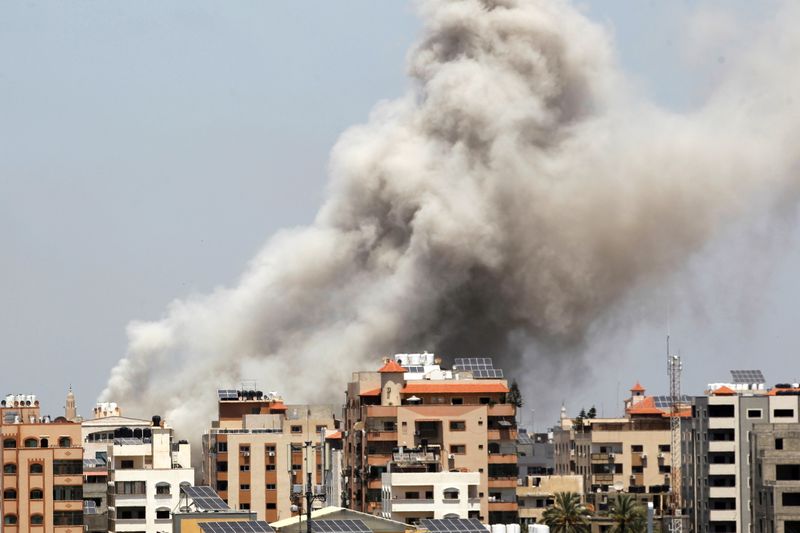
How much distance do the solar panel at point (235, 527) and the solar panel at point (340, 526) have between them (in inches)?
48.4

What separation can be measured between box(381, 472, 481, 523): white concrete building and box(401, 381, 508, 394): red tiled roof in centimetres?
775

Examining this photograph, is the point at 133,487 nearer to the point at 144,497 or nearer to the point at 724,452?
the point at 144,497

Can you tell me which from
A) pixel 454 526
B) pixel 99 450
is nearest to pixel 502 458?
pixel 454 526

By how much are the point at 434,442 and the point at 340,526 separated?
21125 mm

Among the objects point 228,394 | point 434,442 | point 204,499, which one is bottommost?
point 204,499

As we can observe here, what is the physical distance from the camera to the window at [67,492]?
65.1 metres

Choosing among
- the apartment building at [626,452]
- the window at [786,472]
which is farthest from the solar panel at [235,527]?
the apartment building at [626,452]

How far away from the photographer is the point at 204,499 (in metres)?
64.6

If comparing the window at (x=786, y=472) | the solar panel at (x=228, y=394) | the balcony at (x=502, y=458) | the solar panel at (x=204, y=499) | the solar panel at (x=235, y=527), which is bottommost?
the solar panel at (x=235, y=527)

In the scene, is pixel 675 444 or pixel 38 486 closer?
pixel 38 486

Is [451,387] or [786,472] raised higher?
[451,387]

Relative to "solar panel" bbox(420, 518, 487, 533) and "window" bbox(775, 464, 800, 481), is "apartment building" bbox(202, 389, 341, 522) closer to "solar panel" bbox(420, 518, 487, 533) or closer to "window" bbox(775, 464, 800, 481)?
"solar panel" bbox(420, 518, 487, 533)

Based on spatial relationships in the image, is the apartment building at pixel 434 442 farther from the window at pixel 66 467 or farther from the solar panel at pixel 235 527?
the solar panel at pixel 235 527

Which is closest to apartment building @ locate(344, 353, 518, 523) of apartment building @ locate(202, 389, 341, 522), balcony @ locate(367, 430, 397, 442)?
balcony @ locate(367, 430, 397, 442)
